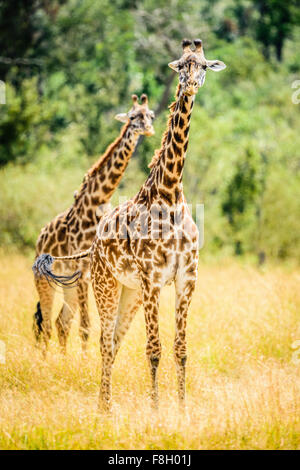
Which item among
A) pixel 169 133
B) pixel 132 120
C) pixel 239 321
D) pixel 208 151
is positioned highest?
pixel 208 151

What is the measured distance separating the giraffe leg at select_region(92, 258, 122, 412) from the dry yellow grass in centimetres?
23

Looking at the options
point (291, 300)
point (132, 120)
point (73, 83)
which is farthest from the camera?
point (73, 83)

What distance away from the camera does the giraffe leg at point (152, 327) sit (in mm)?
4781

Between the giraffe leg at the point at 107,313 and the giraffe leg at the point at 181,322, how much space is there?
73 centimetres

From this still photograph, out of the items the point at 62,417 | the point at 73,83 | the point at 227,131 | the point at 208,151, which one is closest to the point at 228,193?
the point at 208,151

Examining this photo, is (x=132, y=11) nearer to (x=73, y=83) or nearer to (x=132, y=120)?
(x=73, y=83)

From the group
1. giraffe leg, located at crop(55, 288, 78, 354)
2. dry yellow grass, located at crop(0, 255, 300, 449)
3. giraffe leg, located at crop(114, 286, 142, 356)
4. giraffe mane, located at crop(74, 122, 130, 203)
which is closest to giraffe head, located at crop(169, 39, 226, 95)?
giraffe leg, located at crop(114, 286, 142, 356)

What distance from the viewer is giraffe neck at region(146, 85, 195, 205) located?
4.78m

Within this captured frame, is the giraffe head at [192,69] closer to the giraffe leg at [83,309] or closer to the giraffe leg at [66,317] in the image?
the giraffe leg at [83,309]

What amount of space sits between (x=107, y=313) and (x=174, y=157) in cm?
157

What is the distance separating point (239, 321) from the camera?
7.52 metres

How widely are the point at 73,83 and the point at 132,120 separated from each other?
17.3 meters

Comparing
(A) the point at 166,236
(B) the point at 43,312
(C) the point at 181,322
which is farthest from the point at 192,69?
(B) the point at 43,312
